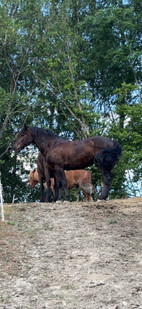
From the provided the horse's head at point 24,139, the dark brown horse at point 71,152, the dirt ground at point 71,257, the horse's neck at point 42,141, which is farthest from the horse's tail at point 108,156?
the horse's head at point 24,139

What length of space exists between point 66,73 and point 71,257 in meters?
20.3

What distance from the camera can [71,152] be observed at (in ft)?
54.6

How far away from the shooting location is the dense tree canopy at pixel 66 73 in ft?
93.2

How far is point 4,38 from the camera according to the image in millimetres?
29375

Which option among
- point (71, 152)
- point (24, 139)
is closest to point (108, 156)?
point (71, 152)

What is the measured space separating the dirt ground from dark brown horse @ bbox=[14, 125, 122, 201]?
1.48m

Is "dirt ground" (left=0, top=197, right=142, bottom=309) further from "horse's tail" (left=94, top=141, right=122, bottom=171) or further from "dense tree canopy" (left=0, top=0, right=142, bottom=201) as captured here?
"dense tree canopy" (left=0, top=0, right=142, bottom=201)

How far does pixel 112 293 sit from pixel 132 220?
5844 mm

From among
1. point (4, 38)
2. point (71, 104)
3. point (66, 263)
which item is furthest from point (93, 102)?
point (66, 263)

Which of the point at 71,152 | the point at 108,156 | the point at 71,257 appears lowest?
the point at 71,257

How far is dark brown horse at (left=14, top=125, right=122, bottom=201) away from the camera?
1606 centimetres

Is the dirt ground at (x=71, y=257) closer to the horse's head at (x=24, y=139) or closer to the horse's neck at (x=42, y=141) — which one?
the horse's neck at (x=42, y=141)

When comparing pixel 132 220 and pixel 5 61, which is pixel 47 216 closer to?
pixel 132 220

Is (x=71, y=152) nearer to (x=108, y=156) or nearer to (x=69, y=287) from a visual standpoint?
(x=108, y=156)
